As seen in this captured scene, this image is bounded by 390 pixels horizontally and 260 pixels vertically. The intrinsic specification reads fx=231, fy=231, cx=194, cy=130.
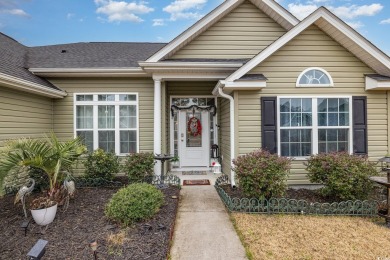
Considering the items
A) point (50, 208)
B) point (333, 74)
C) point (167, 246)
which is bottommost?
point (167, 246)

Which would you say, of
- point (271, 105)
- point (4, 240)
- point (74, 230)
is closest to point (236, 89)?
point (271, 105)

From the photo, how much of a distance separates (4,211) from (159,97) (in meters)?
4.25

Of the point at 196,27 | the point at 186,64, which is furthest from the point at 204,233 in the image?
the point at 196,27

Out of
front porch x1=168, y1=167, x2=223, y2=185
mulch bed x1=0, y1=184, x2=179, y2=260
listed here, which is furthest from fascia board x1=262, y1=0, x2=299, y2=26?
mulch bed x1=0, y1=184, x2=179, y2=260

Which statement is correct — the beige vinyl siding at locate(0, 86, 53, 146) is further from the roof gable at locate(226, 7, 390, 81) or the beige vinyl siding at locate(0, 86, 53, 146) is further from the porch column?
the roof gable at locate(226, 7, 390, 81)

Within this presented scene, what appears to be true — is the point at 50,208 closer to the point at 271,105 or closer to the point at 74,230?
the point at 74,230

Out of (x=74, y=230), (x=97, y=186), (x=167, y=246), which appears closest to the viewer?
(x=167, y=246)

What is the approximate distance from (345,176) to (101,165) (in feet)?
18.9

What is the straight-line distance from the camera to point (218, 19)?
23.8ft

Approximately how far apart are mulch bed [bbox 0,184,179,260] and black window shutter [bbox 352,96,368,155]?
4.81 metres

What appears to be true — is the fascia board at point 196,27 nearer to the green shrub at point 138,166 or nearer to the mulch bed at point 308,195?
the green shrub at point 138,166

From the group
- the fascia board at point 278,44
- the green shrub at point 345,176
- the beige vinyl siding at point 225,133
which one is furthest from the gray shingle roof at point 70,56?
the green shrub at point 345,176

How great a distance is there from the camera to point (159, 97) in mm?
6633

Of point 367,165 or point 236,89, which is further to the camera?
point 236,89
